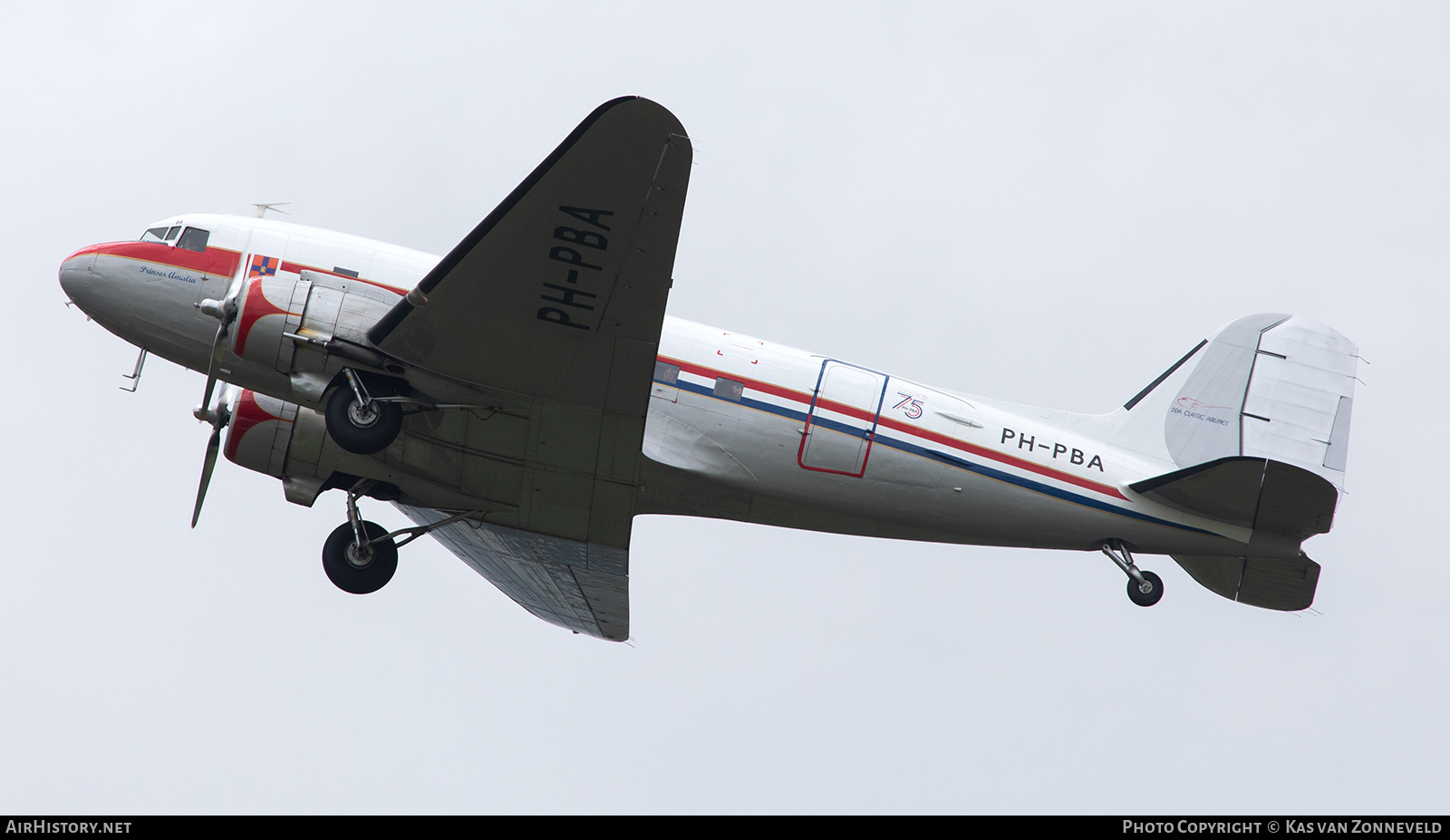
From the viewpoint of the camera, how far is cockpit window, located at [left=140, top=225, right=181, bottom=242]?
13945mm

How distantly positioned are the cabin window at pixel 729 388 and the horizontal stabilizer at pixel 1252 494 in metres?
4.43

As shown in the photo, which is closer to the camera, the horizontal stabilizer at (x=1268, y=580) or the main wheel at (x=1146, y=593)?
the main wheel at (x=1146, y=593)

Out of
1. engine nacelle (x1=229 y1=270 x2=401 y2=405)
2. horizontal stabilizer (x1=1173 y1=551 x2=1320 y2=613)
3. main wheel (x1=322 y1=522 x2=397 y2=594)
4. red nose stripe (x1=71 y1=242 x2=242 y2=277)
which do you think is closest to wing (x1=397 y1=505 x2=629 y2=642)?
main wheel (x1=322 y1=522 x2=397 y2=594)

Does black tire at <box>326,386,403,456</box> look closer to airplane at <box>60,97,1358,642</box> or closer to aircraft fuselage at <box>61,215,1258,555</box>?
A: airplane at <box>60,97,1358,642</box>

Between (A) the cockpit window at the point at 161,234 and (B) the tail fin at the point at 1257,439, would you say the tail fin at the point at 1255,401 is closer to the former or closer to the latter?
(B) the tail fin at the point at 1257,439

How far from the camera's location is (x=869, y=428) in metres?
13.4

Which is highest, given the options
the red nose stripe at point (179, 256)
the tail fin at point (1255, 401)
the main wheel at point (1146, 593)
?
the tail fin at point (1255, 401)

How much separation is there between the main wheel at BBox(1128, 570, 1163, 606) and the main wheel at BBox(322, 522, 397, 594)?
8.11m

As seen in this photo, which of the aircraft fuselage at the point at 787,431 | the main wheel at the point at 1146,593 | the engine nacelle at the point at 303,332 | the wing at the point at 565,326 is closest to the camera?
the wing at the point at 565,326

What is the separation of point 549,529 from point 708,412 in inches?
98.4

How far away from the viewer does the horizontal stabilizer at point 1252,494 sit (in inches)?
517

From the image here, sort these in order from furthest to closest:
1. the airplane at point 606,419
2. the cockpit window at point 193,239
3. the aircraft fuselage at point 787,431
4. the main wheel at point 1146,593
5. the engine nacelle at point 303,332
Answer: the cockpit window at point 193,239 → the main wheel at point 1146,593 → the aircraft fuselage at point 787,431 → the engine nacelle at point 303,332 → the airplane at point 606,419

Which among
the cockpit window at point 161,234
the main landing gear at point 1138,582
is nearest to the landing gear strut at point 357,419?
the cockpit window at point 161,234

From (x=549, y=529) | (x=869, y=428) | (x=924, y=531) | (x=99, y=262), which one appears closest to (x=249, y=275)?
(x=99, y=262)
